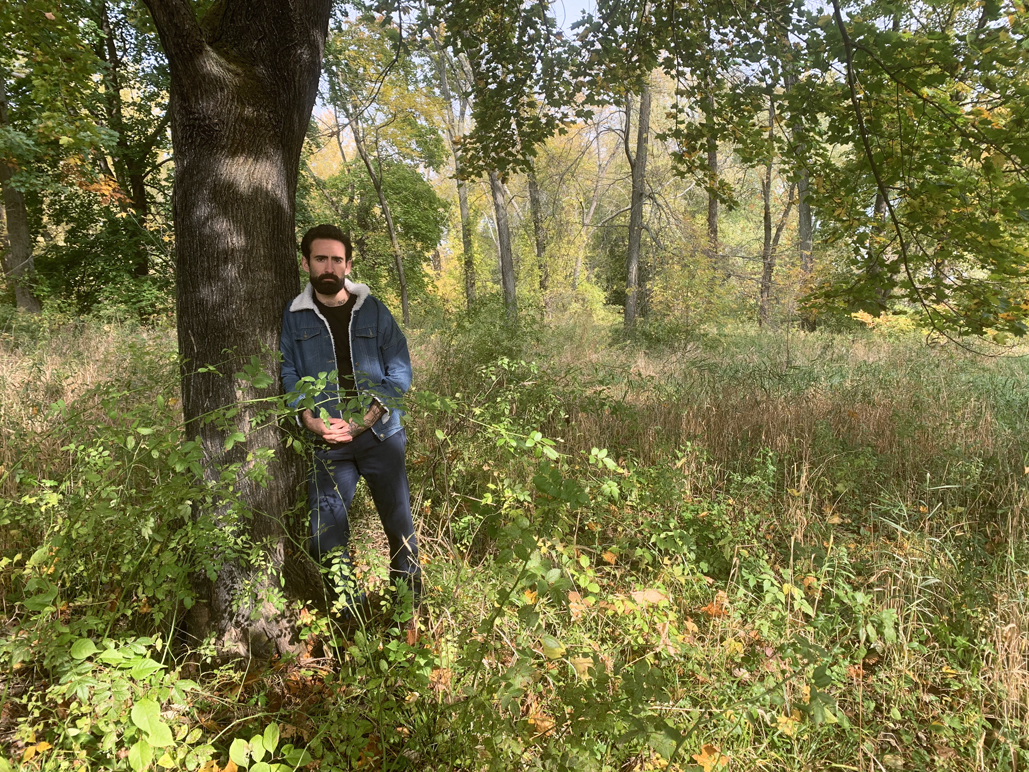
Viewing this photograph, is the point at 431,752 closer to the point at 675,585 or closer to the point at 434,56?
the point at 675,585

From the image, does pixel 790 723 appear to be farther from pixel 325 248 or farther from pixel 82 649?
pixel 325 248

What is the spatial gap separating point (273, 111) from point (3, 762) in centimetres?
256

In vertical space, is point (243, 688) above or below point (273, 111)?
below

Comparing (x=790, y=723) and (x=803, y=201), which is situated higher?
(x=803, y=201)

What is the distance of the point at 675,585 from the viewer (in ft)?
8.68

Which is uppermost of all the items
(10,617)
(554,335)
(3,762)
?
(554,335)

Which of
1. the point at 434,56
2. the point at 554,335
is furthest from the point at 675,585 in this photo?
the point at 434,56

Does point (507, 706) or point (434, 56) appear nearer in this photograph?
point (507, 706)

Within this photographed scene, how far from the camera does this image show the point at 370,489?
248 centimetres

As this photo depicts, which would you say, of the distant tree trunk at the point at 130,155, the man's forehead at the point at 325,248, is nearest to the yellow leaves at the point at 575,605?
the man's forehead at the point at 325,248

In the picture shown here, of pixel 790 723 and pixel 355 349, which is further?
pixel 355 349

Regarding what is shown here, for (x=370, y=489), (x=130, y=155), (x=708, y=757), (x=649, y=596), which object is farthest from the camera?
(x=130, y=155)

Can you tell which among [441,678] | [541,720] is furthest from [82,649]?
[541,720]

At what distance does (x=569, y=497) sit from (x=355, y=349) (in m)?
1.53
